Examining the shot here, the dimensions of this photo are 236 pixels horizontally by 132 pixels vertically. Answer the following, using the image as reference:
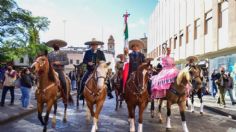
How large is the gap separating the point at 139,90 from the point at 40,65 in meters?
2.70

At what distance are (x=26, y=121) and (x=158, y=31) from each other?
5524 centimetres

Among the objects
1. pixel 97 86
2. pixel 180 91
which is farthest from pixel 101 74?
pixel 180 91

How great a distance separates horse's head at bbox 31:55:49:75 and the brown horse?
227 cm

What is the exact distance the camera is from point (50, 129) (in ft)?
37.6

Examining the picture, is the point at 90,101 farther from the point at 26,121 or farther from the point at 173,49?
the point at 173,49

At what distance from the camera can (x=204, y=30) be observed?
35.5 meters

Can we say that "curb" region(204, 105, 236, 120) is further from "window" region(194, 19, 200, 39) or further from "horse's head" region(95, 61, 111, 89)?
"window" region(194, 19, 200, 39)

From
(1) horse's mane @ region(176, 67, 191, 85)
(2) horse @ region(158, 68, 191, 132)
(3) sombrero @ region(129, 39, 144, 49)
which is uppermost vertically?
(3) sombrero @ region(129, 39, 144, 49)

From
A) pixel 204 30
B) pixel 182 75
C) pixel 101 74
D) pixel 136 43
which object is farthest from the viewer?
pixel 204 30

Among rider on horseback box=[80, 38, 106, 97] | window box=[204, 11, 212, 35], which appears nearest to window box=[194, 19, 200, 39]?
window box=[204, 11, 212, 35]

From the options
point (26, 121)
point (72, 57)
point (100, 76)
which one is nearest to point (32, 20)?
point (26, 121)

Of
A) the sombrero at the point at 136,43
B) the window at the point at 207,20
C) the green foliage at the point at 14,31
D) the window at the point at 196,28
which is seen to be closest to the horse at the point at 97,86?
the sombrero at the point at 136,43

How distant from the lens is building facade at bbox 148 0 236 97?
28031 millimetres

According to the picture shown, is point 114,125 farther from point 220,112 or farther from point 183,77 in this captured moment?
point 220,112
